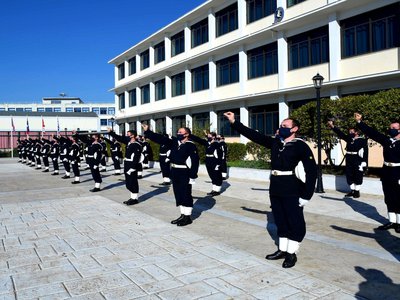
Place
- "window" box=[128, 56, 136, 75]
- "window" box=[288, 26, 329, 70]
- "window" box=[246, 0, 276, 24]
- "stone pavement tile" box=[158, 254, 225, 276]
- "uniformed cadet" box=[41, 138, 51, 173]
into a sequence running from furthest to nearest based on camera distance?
"window" box=[128, 56, 136, 75], "uniformed cadet" box=[41, 138, 51, 173], "window" box=[246, 0, 276, 24], "window" box=[288, 26, 329, 70], "stone pavement tile" box=[158, 254, 225, 276]

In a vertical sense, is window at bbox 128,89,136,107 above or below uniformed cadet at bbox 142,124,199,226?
above

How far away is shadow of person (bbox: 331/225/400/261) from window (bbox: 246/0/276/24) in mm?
18422

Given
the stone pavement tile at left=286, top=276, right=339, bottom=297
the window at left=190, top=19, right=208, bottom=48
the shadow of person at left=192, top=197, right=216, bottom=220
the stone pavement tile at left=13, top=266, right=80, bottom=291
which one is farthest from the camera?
the window at left=190, top=19, right=208, bottom=48

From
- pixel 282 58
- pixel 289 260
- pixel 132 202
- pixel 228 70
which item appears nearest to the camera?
pixel 289 260

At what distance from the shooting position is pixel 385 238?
653cm

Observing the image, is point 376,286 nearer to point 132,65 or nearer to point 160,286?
point 160,286

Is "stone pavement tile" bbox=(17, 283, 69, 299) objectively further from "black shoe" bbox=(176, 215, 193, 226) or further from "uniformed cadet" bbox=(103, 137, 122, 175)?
"uniformed cadet" bbox=(103, 137, 122, 175)

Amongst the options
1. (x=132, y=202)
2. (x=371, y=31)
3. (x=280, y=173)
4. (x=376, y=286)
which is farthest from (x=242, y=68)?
(x=376, y=286)

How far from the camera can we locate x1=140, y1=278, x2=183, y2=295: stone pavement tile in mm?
4355

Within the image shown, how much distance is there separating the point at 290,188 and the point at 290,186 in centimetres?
3

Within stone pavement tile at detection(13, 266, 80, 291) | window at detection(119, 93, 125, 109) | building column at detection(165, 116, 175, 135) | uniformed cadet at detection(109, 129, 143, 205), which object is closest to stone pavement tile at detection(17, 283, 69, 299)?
stone pavement tile at detection(13, 266, 80, 291)

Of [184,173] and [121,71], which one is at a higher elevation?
[121,71]

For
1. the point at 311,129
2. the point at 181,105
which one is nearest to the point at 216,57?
the point at 181,105

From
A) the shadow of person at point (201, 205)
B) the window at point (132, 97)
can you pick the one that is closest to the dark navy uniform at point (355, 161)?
the shadow of person at point (201, 205)
